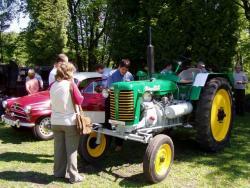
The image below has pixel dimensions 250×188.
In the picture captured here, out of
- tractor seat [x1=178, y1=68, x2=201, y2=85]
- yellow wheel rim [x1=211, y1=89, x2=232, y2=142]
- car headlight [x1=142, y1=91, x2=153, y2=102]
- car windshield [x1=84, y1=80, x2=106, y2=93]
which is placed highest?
tractor seat [x1=178, y1=68, x2=201, y2=85]

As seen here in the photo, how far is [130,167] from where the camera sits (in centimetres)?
694

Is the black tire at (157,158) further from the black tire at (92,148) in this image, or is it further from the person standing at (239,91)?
the person standing at (239,91)

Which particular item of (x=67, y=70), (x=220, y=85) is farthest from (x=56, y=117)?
(x=220, y=85)

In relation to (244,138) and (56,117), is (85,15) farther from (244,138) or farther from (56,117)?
(56,117)

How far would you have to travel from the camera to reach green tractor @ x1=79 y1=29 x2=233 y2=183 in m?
6.25

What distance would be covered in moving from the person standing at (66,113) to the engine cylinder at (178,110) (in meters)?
1.67

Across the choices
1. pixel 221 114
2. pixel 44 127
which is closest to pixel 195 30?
pixel 221 114

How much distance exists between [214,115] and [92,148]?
7.83 feet

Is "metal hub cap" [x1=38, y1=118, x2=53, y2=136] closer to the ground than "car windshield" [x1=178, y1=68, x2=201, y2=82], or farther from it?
closer to the ground

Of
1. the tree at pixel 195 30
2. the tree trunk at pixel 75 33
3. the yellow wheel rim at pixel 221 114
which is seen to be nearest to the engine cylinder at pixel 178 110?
the yellow wheel rim at pixel 221 114

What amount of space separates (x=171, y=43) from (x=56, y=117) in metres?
8.77

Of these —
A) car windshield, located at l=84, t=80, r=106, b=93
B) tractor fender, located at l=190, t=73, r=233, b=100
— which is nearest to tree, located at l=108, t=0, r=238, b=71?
car windshield, located at l=84, t=80, r=106, b=93

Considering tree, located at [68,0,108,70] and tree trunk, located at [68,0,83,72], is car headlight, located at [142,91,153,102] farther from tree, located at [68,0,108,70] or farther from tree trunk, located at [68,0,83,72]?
tree trunk, located at [68,0,83,72]

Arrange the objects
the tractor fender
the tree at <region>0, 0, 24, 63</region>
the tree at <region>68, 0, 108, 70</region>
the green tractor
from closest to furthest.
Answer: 1. the green tractor
2. the tractor fender
3. the tree at <region>68, 0, 108, 70</region>
4. the tree at <region>0, 0, 24, 63</region>
